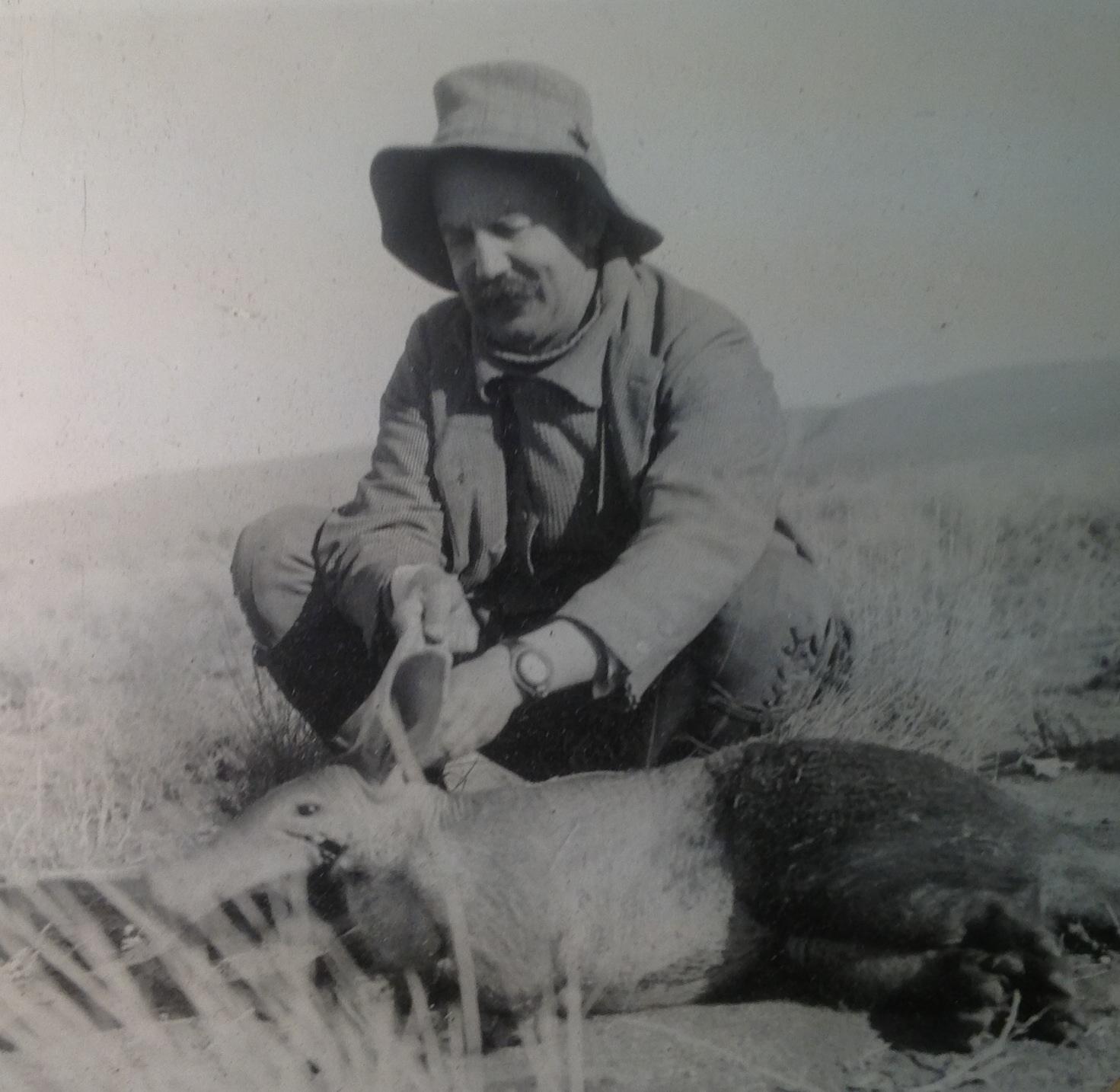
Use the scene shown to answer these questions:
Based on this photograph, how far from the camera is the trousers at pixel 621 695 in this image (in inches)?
113

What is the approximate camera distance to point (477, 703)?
2760 millimetres

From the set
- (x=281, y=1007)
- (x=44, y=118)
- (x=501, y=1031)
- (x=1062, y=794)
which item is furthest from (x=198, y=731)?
(x=1062, y=794)

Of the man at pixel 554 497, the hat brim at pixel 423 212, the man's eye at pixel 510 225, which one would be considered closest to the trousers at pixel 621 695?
the man at pixel 554 497

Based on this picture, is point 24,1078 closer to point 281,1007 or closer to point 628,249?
point 281,1007

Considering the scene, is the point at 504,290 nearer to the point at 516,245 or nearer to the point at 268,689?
the point at 516,245

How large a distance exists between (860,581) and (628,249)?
919mm

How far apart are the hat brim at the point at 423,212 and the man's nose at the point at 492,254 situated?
0.15 metres

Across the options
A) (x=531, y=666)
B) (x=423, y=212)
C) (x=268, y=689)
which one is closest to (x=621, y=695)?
(x=531, y=666)

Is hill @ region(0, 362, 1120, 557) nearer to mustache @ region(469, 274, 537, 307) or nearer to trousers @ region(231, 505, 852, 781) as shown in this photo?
trousers @ region(231, 505, 852, 781)

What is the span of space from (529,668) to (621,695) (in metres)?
0.22

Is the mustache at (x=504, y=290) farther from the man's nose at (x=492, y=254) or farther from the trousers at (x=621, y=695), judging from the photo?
the trousers at (x=621, y=695)

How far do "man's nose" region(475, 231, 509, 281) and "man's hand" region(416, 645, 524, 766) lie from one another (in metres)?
0.82

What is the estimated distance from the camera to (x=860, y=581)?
2.97 meters

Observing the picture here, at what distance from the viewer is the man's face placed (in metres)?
2.81
